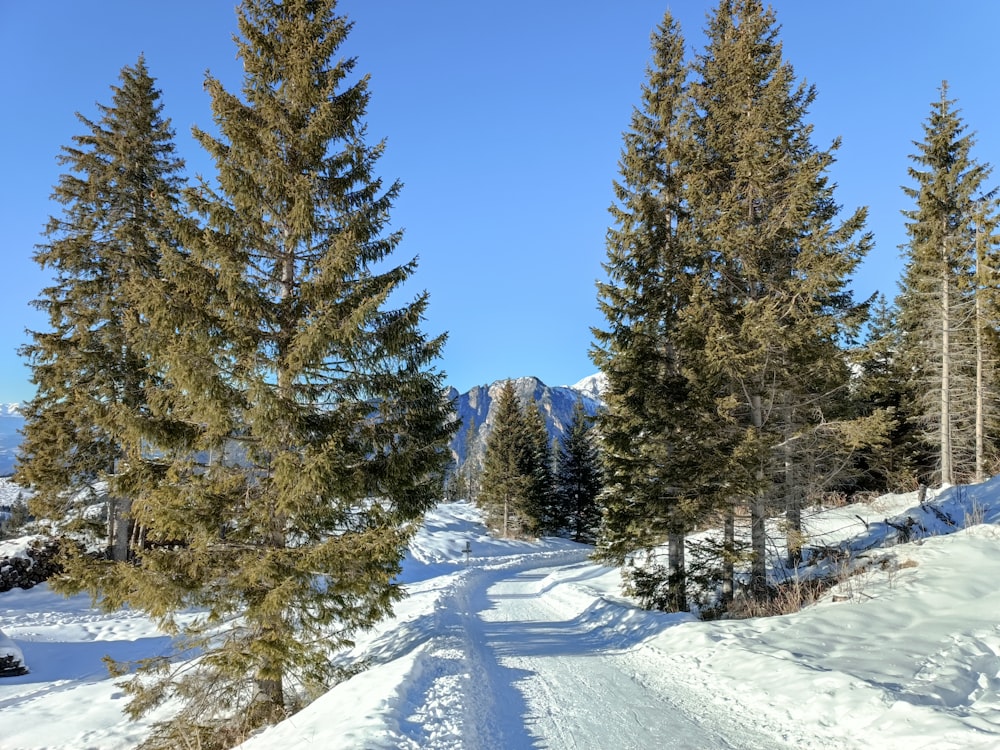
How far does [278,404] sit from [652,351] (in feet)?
30.8

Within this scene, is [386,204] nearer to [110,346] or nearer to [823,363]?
[823,363]

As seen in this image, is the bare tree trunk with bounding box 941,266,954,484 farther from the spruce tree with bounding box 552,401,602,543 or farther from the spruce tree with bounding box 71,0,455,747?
the spruce tree with bounding box 552,401,602,543

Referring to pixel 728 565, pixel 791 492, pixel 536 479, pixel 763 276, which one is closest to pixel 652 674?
pixel 728 565

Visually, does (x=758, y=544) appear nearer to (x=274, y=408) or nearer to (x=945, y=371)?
(x=274, y=408)

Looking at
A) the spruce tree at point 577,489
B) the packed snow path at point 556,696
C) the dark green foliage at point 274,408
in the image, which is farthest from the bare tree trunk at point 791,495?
the spruce tree at point 577,489

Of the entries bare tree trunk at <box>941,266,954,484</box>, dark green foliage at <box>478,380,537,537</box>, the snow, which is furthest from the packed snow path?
dark green foliage at <box>478,380,537,537</box>

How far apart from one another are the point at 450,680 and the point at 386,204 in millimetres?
7549

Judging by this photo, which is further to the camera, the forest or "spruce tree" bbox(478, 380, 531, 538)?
"spruce tree" bbox(478, 380, 531, 538)

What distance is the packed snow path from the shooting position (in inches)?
209

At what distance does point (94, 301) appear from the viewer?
17.1m

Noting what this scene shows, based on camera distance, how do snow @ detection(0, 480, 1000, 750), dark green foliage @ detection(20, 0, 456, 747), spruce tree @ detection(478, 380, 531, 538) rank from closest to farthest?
1. snow @ detection(0, 480, 1000, 750)
2. dark green foliage @ detection(20, 0, 456, 747)
3. spruce tree @ detection(478, 380, 531, 538)

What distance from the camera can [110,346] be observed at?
16.5 metres

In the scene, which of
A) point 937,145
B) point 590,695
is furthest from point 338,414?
point 937,145

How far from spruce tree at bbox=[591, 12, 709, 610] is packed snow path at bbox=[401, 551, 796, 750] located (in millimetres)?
2522
